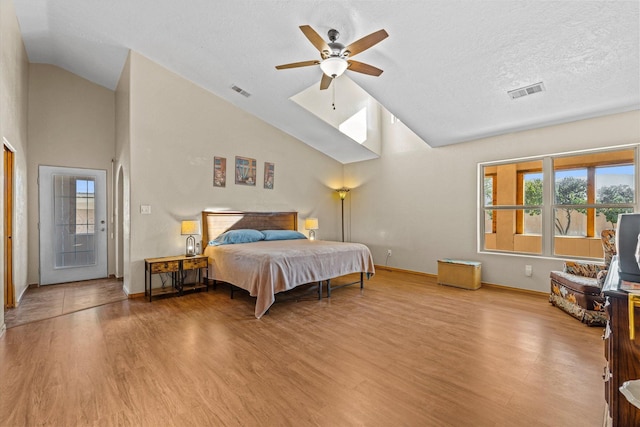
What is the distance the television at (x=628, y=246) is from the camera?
147 cm

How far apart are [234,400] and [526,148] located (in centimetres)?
512

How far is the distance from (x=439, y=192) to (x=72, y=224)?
22.0 feet

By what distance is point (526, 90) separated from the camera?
361 cm

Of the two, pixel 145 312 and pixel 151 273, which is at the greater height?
pixel 151 273

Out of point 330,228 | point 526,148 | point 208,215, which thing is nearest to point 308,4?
point 208,215

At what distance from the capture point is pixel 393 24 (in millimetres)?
2973

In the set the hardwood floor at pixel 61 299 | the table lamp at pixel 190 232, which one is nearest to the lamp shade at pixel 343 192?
the table lamp at pixel 190 232

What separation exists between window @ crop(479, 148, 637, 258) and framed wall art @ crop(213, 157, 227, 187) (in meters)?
4.56

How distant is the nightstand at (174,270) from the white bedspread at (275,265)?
228 mm

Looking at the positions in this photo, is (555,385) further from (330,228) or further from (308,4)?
(330,228)

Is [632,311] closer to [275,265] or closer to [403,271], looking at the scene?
[275,265]

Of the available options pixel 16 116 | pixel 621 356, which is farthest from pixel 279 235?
pixel 621 356

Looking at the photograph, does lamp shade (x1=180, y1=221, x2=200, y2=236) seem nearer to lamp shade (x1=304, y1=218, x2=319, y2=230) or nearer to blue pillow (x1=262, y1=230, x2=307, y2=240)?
blue pillow (x1=262, y1=230, x2=307, y2=240)

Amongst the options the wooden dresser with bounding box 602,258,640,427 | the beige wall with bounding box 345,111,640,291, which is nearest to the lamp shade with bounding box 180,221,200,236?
the beige wall with bounding box 345,111,640,291
